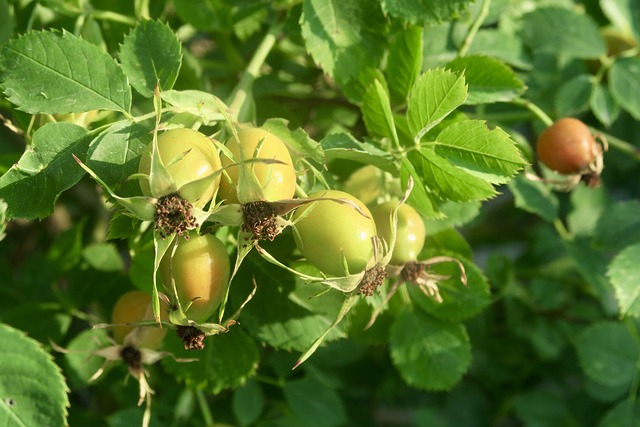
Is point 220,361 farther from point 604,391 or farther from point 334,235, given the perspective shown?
point 604,391

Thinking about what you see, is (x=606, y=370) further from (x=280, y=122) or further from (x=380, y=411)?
(x=280, y=122)

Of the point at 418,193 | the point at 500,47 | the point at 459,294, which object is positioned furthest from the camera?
the point at 500,47

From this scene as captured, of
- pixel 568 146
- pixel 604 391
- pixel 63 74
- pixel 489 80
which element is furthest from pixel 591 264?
pixel 63 74

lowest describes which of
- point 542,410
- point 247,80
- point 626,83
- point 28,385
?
point 542,410

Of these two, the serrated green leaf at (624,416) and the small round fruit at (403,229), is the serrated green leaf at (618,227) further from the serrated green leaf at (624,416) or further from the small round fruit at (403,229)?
the small round fruit at (403,229)

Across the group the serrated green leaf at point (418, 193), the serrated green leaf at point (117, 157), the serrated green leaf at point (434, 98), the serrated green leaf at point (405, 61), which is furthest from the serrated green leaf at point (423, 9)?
the serrated green leaf at point (117, 157)

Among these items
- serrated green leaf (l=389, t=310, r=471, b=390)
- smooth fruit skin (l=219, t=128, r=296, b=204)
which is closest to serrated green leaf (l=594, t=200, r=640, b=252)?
serrated green leaf (l=389, t=310, r=471, b=390)
